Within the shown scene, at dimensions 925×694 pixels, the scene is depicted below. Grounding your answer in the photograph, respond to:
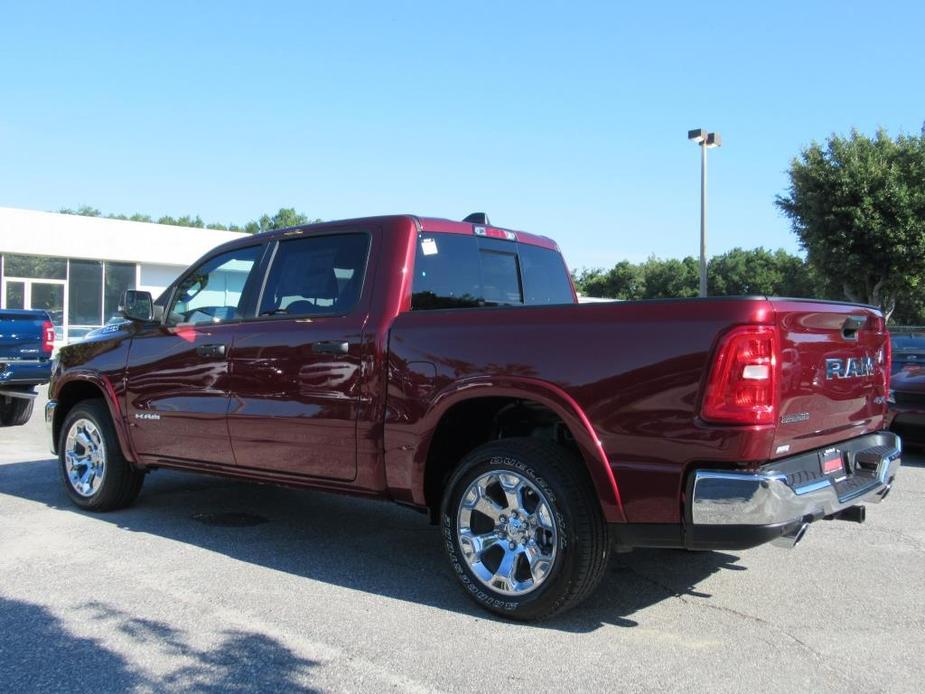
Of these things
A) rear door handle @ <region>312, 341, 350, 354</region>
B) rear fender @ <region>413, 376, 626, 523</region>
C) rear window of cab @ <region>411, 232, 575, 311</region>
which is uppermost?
rear window of cab @ <region>411, 232, 575, 311</region>

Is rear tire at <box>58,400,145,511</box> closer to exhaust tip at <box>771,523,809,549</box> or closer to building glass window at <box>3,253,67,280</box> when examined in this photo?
exhaust tip at <box>771,523,809,549</box>

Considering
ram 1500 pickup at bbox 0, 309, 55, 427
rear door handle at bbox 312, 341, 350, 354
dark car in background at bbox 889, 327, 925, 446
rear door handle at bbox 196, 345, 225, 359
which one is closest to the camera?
rear door handle at bbox 312, 341, 350, 354

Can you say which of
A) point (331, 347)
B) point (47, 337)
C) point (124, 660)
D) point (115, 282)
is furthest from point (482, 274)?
point (115, 282)

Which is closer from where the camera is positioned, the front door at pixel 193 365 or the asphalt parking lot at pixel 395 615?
the asphalt parking lot at pixel 395 615

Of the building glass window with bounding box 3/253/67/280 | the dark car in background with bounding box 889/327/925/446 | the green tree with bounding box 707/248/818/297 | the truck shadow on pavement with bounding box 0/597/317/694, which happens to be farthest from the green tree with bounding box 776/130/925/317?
the green tree with bounding box 707/248/818/297

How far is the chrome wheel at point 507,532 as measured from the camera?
3809 mm

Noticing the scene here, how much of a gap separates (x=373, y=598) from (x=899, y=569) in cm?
311

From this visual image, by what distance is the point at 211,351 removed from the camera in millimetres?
5203

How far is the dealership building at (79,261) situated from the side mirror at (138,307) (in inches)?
798

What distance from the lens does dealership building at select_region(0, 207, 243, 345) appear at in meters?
25.3

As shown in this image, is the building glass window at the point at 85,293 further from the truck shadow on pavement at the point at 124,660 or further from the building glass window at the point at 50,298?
the truck shadow on pavement at the point at 124,660

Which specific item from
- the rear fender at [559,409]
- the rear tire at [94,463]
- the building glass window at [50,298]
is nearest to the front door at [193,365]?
the rear tire at [94,463]

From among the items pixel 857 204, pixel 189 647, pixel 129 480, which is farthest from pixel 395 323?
pixel 857 204

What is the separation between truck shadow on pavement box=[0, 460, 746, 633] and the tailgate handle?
1578mm
